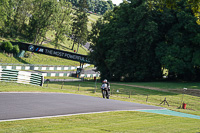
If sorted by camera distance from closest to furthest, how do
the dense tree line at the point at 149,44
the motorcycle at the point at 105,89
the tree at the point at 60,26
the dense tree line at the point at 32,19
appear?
the motorcycle at the point at 105,89
the dense tree line at the point at 149,44
the dense tree line at the point at 32,19
the tree at the point at 60,26

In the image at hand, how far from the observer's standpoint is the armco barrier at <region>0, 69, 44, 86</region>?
26.1 metres

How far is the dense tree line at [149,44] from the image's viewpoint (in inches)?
1813

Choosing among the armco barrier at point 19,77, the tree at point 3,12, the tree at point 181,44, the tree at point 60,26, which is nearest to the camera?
the armco barrier at point 19,77

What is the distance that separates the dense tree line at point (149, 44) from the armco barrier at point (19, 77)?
74.8 feet

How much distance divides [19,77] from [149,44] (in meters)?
27.9

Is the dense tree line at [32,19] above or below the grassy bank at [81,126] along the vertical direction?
above

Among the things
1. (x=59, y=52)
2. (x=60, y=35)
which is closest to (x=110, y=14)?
(x=59, y=52)

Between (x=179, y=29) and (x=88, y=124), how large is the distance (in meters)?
40.6

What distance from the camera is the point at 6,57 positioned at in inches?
2365

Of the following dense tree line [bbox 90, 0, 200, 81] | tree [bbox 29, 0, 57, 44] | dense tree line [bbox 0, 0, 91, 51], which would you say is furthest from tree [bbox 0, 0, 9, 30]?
dense tree line [bbox 90, 0, 200, 81]

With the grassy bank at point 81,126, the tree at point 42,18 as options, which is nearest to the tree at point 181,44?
the grassy bank at point 81,126

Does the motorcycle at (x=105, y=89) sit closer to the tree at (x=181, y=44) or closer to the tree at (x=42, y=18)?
the tree at (x=181, y=44)

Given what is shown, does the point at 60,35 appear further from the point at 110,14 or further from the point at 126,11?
the point at 126,11

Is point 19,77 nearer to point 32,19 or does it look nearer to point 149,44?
point 149,44
